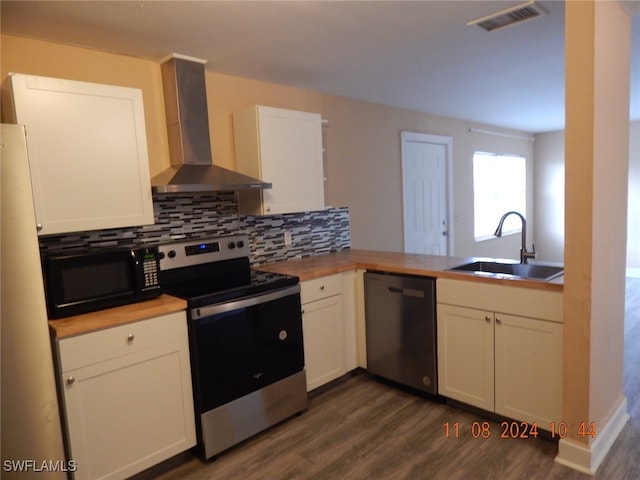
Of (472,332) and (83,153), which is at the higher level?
(83,153)

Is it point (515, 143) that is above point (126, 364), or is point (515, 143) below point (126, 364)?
above

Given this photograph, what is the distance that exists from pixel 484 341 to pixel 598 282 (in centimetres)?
68

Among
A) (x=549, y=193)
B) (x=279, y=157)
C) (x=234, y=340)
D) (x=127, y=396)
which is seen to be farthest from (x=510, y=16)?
(x=549, y=193)

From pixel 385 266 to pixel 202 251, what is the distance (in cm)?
117

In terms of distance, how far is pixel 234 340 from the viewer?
2234 mm

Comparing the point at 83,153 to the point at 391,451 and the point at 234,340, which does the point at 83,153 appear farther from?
the point at 391,451

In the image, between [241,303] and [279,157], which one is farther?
[279,157]

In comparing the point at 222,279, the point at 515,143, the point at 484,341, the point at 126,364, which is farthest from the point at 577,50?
the point at 515,143

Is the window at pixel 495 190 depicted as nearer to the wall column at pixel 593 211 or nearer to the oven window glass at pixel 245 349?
the wall column at pixel 593 211

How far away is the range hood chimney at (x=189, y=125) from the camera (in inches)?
99.7

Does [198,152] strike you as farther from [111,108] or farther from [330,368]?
[330,368]

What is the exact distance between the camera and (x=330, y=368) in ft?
9.36

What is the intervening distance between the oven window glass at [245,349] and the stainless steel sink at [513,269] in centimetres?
108
